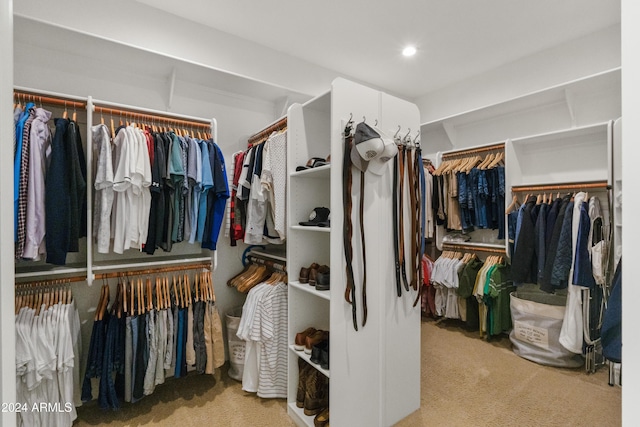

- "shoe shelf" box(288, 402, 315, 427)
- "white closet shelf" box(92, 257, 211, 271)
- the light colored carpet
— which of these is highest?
"white closet shelf" box(92, 257, 211, 271)

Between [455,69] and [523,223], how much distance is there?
1.81 meters

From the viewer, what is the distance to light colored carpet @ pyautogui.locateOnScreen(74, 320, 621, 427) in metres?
1.89

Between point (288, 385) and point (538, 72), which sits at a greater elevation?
point (538, 72)

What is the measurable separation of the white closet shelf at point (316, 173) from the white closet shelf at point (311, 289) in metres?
0.69

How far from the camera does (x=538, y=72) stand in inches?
119

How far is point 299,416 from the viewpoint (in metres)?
1.85

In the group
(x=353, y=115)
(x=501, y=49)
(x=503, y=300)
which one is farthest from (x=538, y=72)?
(x=353, y=115)

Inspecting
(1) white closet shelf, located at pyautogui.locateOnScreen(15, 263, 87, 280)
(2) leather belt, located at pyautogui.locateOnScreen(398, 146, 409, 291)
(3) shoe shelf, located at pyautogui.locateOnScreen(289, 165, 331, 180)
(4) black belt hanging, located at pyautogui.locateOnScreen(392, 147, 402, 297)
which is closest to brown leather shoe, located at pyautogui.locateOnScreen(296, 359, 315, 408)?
(4) black belt hanging, located at pyautogui.locateOnScreen(392, 147, 402, 297)

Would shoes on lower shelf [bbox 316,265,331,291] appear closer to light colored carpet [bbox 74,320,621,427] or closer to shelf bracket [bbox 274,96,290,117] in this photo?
light colored carpet [bbox 74,320,621,427]

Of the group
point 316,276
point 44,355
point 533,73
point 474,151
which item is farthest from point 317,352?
→ point 533,73

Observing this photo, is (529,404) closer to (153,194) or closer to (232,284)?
(232,284)

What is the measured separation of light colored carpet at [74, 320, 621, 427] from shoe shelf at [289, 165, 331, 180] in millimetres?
1533

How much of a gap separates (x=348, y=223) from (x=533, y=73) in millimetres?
2818

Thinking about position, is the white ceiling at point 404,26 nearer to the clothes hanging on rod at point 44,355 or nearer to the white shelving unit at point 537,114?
the white shelving unit at point 537,114
